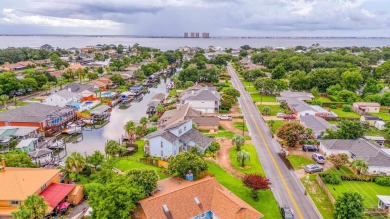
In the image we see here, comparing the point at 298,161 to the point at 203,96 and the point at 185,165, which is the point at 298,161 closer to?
the point at 185,165

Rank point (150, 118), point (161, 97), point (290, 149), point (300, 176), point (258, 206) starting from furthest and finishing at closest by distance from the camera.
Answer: point (161, 97) < point (150, 118) < point (290, 149) < point (300, 176) < point (258, 206)

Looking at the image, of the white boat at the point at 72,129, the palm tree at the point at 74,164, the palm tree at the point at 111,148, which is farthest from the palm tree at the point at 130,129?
the palm tree at the point at 74,164

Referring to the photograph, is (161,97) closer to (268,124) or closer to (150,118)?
(150,118)

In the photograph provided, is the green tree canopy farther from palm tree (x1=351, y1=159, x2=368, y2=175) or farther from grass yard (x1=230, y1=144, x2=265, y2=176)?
palm tree (x1=351, y1=159, x2=368, y2=175)

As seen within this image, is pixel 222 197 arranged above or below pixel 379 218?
above

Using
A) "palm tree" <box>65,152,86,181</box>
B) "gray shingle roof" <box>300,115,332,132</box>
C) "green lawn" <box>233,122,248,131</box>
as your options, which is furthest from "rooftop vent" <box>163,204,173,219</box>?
"gray shingle roof" <box>300,115,332,132</box>

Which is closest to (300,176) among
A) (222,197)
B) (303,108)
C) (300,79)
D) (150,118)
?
(222,197)
